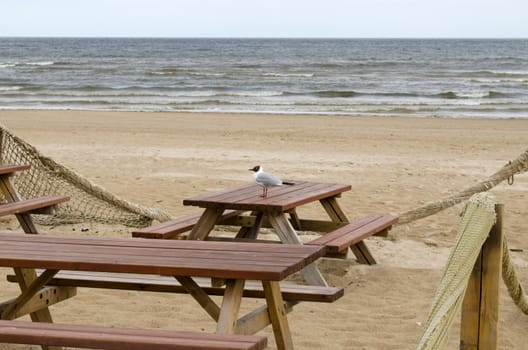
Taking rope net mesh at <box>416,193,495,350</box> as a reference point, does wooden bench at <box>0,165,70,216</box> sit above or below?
below

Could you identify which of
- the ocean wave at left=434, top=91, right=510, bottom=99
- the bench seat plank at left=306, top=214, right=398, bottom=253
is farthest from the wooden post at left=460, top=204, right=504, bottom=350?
the ocean wave at left=434, top=91, right=510, bottom=99

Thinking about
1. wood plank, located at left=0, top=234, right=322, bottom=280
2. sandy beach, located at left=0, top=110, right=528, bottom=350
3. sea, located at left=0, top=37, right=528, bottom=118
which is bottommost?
Result: sea, located at left=0, top=37, right=528, bottom=118

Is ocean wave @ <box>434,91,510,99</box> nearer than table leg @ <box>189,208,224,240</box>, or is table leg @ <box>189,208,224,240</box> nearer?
table leg @ <box>189,208,224,240</box>

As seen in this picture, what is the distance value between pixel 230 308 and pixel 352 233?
2.26 metres

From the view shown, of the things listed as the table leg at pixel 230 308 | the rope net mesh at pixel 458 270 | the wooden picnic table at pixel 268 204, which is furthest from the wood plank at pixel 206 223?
the rope net mesh at pixel 458 270

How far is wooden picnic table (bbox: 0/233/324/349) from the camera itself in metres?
3.24

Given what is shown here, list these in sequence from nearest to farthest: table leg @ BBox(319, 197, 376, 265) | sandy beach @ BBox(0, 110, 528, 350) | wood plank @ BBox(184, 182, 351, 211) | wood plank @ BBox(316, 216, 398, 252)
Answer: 1. wood plank @ BBox(316, 216, 398, 252)
2. sandy beach @ BBox(0, 110, 528, 350)
3. wood plank @ BBox(184, 182, 351, 211)
4. table leg @ BBox(319, 197, 376, 265)

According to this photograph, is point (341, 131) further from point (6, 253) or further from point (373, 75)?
point (373, 75)

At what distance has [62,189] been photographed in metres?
7.64

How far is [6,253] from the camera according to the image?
3508mm

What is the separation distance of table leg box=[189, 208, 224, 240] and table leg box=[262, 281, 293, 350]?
72.6 inches

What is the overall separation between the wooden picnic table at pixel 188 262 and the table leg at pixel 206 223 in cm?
172

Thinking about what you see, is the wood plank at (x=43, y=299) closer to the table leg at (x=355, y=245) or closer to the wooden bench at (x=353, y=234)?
the wooden bench at (x=353, y=234)

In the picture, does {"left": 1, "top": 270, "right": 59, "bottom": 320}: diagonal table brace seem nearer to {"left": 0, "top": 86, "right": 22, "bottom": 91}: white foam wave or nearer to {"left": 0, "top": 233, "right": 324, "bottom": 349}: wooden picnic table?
{"left": 0, "top": 233, "right": 324, "bottom": 349}: wooden picnic table
